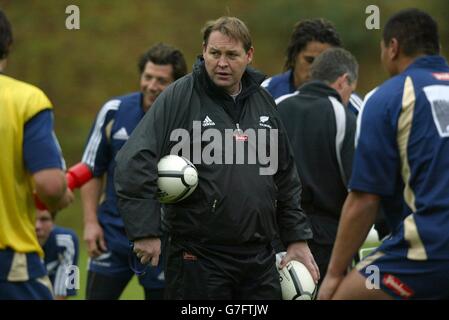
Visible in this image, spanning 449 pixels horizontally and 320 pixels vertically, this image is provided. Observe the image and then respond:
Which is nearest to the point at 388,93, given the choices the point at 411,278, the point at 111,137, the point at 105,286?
the point at 411,278

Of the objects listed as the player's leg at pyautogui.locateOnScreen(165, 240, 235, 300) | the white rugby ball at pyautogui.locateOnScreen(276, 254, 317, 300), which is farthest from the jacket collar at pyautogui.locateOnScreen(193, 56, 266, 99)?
the white rugby ball at pyautogui.locateOnScreen(276, 254, 317, 300)

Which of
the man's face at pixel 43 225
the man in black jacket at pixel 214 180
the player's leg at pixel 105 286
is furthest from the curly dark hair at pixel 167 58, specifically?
the man in black jacket at pixel 214 180

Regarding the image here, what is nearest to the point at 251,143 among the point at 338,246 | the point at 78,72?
the point at 338,246

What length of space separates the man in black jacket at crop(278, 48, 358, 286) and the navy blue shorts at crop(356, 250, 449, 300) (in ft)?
5.53

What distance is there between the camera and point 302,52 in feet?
25.7

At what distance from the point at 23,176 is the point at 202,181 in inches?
38.5

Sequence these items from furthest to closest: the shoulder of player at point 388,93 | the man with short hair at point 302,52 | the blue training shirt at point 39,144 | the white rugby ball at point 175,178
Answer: the man with short hair at point 302,52, the white rugby ball at point 175,178, the shoulder of player at point 388,93, the blue training shirt at point 39,144

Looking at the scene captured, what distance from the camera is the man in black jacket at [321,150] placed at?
21.7 feet

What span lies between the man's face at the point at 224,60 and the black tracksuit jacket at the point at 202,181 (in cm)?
5

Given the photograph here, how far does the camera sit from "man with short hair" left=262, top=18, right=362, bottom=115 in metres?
7.63

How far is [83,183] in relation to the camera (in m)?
7.12

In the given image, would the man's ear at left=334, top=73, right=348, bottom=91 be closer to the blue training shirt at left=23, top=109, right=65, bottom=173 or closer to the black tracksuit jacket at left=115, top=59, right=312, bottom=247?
the black tracksuit jacket at left=115, top=59, right=312, bottom=247

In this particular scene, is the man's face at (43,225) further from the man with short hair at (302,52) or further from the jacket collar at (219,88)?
the jacket collar at (219,88)
